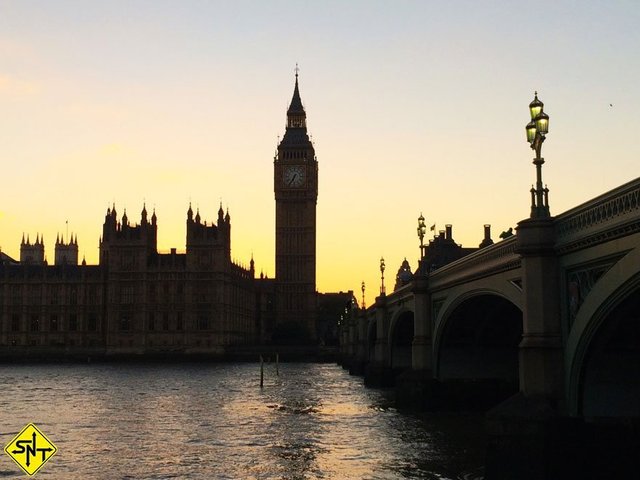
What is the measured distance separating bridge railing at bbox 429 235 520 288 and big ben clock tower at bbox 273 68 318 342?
13337 centimetres

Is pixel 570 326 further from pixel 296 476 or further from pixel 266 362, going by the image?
pixel 266 362

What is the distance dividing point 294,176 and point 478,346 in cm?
14213

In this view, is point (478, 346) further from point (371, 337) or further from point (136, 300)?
point (136, 300)

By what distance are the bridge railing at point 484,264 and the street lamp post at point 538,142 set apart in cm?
147

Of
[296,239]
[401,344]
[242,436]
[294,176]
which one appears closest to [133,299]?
[296,239]

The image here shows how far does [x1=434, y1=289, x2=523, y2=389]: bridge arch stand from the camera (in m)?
38.0

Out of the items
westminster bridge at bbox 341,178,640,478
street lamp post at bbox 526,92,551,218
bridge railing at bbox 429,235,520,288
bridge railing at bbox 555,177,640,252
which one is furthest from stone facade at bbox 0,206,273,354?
bridge railing at bbox 555,177,640,252

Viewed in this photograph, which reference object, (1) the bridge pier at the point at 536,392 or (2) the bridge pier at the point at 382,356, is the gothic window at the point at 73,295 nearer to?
(2) the bridge pier at the point at 382,356

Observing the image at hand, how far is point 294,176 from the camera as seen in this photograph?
180m

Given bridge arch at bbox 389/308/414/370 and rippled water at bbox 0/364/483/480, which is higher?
bridge arch at bbox 389/308/414/370

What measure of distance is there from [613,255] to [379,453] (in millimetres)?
13877

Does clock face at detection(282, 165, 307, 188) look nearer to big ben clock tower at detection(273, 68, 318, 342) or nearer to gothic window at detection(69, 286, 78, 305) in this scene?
big ben clock tower at detection(273, 68, 318, 342)

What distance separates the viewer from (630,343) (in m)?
22.0

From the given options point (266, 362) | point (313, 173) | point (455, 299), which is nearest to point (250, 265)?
point (313, 173)
